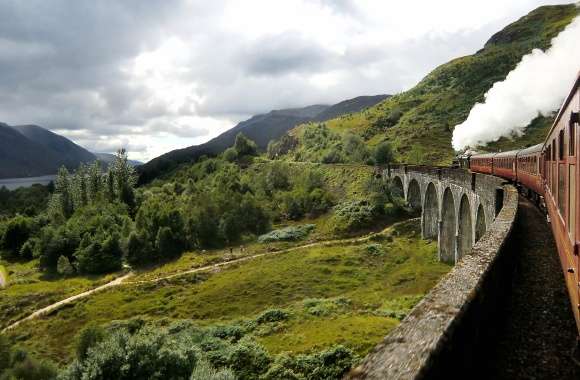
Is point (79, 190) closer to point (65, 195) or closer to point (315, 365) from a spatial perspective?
point (65, 195)

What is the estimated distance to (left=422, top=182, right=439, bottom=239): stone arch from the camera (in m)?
46.2

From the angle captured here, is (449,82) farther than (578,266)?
Yes

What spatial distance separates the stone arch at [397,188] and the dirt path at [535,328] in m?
52.2

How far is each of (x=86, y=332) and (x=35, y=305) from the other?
25442 mm

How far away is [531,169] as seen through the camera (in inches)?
803

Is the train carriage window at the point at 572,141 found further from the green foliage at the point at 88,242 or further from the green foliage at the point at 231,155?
the green foliage at the point at 231,155

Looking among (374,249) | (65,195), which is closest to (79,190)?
(65,195)

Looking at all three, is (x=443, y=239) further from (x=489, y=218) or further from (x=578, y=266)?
(x=578, y=266)

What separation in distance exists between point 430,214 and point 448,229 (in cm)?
943

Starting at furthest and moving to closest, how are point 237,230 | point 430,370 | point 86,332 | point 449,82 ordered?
point 449,82 < point 237,230 < point 86,332 < point 430,370

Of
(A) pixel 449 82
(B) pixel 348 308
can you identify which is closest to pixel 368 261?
(B) pixel 348 308

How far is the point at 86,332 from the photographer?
29719 mm

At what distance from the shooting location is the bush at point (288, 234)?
62188 millimetres

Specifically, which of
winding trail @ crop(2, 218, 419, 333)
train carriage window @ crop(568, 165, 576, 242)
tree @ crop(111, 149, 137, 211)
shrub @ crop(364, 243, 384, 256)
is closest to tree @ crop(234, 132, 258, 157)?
tree @ crop(111, 149, 137, 211)
